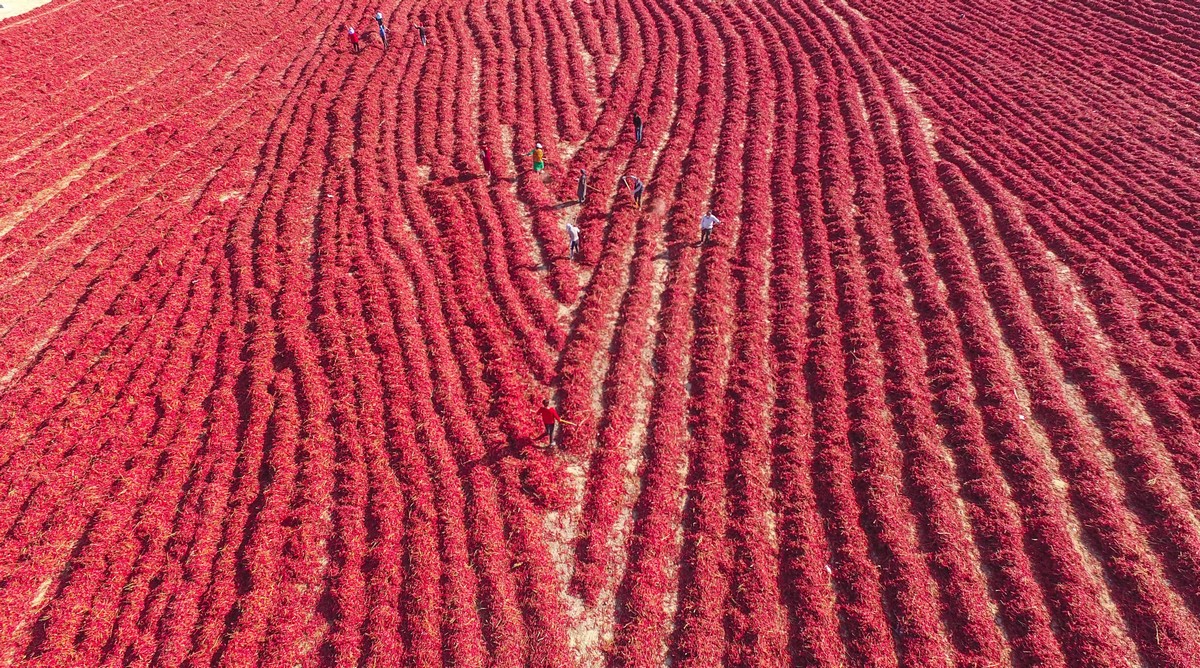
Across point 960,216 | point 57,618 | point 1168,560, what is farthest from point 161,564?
point 960,216

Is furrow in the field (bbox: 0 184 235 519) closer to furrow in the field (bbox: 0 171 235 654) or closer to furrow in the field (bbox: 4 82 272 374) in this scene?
furrow in the field (bbox: 0 171 235 654)

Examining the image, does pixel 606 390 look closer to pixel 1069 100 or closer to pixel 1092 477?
pixel 1092 477

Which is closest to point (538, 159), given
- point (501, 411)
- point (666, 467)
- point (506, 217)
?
point (506, 217)

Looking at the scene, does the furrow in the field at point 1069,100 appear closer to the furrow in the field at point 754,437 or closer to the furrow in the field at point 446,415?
the furrow in the field at point 754,437

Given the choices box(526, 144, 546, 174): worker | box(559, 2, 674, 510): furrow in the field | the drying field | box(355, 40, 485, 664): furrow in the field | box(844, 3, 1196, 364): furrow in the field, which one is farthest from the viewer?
box(526, 144, 546, 174): worker

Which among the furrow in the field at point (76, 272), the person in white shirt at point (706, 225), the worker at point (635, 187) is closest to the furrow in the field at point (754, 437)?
the person in white shirt at point (706, 225)

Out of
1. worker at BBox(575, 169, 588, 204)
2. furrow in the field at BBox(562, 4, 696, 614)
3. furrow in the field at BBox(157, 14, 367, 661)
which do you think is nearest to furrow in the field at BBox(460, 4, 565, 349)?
furrow in the field at BBox(562, 4, 696, 614)
